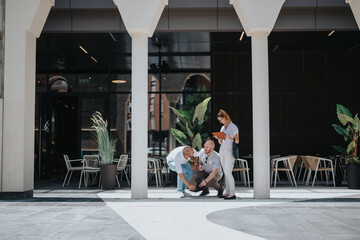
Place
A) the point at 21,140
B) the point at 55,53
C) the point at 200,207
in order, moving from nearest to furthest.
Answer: the point at 200,207, the point at 21,140, the point at 55,53

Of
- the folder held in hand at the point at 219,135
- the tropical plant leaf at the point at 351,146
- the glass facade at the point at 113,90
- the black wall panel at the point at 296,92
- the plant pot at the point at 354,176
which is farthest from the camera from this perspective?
the black wall panel at the point at 296,92

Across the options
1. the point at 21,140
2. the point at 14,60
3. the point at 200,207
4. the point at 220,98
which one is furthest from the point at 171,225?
the point at 220,98

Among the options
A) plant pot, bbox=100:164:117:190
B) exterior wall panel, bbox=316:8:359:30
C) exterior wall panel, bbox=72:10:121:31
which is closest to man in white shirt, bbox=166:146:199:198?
plant pot, bbox=100:164:117:190

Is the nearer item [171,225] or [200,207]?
[171,225]

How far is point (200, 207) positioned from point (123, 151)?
7.54 metres

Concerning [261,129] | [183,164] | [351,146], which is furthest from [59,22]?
[351,146]

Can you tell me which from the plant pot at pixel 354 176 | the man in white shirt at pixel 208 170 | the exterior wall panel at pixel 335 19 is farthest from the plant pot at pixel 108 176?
the exterior wall panel at pixel 335 19

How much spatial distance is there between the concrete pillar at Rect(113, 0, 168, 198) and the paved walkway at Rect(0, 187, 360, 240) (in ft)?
1.63

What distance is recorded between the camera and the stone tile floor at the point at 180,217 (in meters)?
4.70

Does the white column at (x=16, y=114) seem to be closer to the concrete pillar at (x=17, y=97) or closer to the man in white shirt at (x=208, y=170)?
the concrete pillar at (x=17, y=97)

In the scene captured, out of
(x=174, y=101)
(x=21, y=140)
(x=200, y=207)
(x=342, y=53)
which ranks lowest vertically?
(x=200, y=207)

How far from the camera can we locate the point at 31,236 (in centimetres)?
459

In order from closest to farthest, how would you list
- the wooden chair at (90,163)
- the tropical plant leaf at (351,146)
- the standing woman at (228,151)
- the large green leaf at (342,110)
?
the standing woman at (228,151) < the tropical plant leaf at (351,146) < the large green leaf at (342,110) < the wooden chair at (90,163)

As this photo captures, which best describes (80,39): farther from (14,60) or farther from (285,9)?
(285,9)
